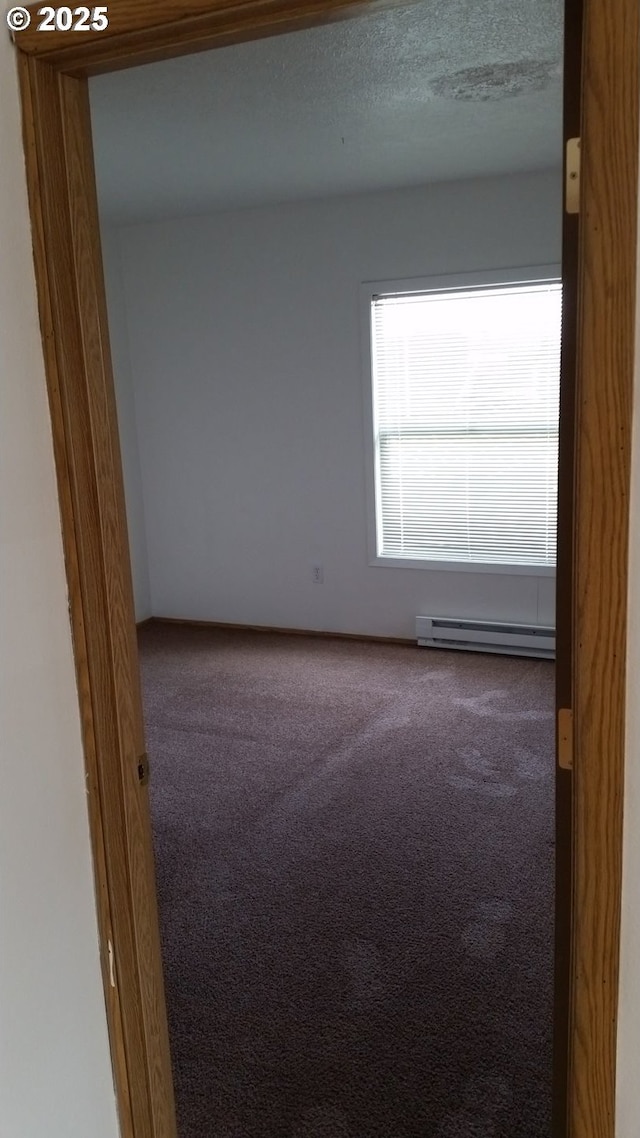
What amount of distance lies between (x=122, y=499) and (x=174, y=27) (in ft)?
2.23

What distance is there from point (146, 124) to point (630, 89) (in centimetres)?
263

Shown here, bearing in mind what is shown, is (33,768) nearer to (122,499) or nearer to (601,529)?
(122,499)

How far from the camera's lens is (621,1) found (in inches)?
35.9

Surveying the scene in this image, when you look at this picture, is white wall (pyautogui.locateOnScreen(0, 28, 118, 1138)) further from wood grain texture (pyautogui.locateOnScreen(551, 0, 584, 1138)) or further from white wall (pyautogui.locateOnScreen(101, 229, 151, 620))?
white wall (pyautogui.locateOnScreen(101, 229, 151, 620))

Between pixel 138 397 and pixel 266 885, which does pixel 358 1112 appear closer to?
pixel 266 885

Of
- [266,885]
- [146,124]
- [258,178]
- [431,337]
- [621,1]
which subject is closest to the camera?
[621,1]

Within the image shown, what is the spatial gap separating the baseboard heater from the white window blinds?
1.19 feet

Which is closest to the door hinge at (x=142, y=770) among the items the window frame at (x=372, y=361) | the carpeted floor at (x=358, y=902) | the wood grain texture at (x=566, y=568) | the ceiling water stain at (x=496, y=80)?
the wood grain texture at (x=566, y=568)

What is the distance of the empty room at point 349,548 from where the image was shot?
2.14 metres

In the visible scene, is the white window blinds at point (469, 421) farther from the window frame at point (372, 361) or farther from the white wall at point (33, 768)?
the white wall at point (33, 768)

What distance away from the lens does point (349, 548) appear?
5094 millimetres

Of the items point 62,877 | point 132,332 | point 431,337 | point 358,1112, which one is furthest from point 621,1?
point 132,332
